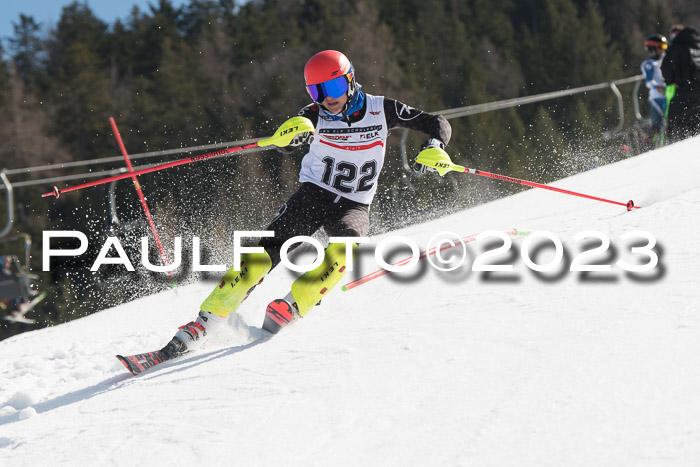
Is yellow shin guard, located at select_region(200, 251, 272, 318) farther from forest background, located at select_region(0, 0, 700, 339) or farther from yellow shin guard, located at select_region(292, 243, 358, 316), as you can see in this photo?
forest background, located at select_region(0, 0, 700, 339)

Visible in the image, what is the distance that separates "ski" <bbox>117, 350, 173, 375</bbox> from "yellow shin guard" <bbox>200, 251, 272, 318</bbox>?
0.32 metres

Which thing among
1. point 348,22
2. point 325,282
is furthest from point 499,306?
point 348,22

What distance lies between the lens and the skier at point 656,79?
8.70 meters

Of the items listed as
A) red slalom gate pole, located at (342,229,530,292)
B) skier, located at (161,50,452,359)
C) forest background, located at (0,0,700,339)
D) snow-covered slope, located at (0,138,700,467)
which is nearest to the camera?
snow-covered slope, located at (0,138,700,467)

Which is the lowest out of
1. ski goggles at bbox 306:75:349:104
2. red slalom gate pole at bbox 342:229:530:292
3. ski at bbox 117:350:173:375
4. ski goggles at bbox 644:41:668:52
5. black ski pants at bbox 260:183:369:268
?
ski at bbox 117:350:173:375

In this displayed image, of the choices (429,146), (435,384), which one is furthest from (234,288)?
(435,384)

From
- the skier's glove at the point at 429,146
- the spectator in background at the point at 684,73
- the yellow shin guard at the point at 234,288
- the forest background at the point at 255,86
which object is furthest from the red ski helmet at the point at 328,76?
the forest background at the point at 255,86

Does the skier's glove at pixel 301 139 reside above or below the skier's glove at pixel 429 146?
above

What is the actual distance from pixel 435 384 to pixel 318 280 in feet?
4.68

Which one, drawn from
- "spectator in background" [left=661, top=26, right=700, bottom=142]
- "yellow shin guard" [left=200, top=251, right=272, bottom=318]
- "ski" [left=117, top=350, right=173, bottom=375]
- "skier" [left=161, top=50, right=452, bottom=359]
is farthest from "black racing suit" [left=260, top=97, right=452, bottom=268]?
"spectator in background" [left=661, top=26, right=700, bottom=142]

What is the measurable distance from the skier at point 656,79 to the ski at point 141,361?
7.18 metres

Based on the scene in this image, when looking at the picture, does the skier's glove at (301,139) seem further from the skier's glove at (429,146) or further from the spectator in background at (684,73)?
the spectator in background at (684,73)

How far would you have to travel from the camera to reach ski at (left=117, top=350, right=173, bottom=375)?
3.65 m

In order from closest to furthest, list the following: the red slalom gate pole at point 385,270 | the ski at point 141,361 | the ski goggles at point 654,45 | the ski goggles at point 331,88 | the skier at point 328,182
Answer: the ski at point 141,361, the skier at point 328,182, the ski goggles at point 331,88, the red slalom gate pole at point 385,270, the ski goggles at point 654,45
